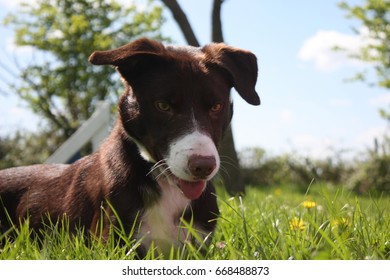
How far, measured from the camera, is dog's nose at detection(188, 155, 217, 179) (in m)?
2.61

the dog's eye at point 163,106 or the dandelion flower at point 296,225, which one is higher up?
the dog's eye at point 163,106

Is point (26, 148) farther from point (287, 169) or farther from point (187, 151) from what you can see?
point (187, 151)

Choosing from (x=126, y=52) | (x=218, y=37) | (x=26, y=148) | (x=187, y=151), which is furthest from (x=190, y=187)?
(x=26, y=148)

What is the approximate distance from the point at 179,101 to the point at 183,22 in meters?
4.37

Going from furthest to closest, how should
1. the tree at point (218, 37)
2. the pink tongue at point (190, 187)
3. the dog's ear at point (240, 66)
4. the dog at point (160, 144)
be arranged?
the tree at point (218, 37) → the dog's ear at point (240, 66) → the pink tongue at point (190, 187) → the dog at point (160, 144)

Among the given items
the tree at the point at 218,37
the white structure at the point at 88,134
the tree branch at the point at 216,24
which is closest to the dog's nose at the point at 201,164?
the tree at the point at 218,37

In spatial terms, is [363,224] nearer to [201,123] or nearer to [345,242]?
[345,242]

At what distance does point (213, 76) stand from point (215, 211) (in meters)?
0.90

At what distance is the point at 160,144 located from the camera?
2928 millimetres

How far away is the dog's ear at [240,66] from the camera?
3.24 metres

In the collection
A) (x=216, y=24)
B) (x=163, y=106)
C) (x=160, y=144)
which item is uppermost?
(x=163, y=106)

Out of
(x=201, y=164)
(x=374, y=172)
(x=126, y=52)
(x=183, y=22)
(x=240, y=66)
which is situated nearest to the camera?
(x=201, y=164)

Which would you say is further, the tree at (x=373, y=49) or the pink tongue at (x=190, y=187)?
the tree at (x=373, y=49)

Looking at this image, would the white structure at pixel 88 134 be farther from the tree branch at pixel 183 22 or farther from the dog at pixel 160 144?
the dog at pixel 160 144
